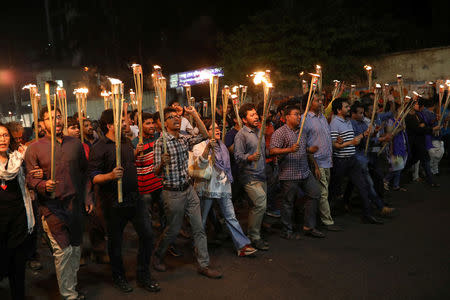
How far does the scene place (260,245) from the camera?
19.1 feet

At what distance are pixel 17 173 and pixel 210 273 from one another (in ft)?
8.10

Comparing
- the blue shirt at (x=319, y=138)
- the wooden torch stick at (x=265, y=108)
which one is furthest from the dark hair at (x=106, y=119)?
the blue shirt at (x=319, y=138)

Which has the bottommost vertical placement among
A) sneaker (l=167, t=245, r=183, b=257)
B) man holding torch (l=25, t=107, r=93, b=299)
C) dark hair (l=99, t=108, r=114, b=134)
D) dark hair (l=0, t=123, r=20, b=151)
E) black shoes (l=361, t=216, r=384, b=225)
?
sneaker (l=167, t=245, r=183, b=257)

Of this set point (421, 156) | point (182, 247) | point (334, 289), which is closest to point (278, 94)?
point (421, 156)

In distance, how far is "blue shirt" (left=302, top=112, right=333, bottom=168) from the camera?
21.3 feet

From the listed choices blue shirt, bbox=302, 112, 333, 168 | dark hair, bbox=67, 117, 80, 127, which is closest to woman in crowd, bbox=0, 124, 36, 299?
dark hair, bbox=67, 117, 80, 127

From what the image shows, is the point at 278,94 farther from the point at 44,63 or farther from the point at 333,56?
the point at 44,63

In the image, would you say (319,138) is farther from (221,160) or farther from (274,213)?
(274,213)

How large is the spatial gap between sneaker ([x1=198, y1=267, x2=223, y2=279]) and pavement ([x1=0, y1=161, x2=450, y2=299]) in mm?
63

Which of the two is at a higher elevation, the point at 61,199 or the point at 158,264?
the point at 61,199

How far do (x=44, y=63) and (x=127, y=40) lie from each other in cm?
1372

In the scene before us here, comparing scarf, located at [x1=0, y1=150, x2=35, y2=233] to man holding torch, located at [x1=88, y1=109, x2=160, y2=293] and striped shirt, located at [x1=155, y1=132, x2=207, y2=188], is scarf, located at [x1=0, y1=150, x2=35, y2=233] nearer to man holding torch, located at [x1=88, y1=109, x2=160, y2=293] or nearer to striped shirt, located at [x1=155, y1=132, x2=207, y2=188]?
man holding torch, located at [x1=88, y1=109, x2=160, y2=293]

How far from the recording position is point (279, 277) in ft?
16.0

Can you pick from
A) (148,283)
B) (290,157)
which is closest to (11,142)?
(148,283)
